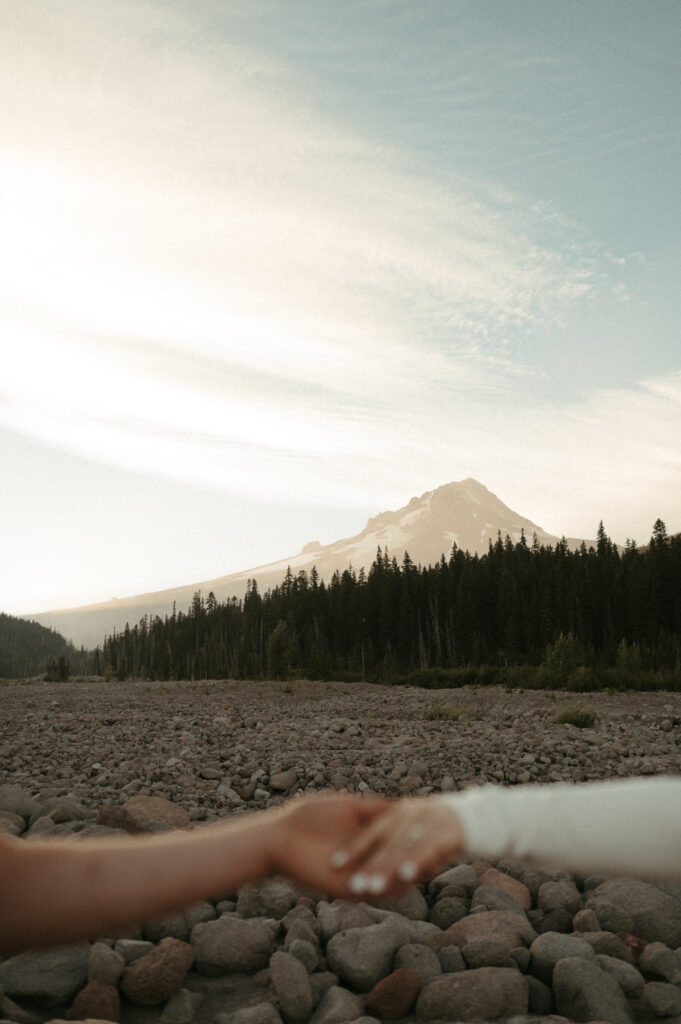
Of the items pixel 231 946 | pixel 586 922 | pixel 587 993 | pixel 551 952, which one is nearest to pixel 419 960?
pixel 551 952

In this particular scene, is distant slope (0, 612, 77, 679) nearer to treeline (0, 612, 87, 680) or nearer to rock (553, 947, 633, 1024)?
treeline (0, 612, 87, 680)

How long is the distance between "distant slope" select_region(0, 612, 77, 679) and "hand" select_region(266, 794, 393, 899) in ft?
478

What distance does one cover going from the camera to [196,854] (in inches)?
40.7

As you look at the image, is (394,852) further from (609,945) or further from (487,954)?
(609,945)

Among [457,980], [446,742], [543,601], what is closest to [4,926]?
[457,980]

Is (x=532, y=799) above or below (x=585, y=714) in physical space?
above

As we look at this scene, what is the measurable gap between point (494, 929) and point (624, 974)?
2.01 ft

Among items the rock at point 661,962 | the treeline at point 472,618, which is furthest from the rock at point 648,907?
the treeline at point 472,618

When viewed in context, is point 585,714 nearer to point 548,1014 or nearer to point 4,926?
point 548,1014

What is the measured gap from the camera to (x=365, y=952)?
3.17m

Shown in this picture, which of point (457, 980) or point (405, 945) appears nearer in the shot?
point (457, 980)

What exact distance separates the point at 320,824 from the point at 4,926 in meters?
0.46

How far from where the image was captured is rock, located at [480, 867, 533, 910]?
3.84m

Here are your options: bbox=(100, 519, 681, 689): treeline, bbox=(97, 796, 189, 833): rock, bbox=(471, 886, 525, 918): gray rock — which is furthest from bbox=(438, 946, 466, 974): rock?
bbox=(100, 519, 681, 689): treeline
